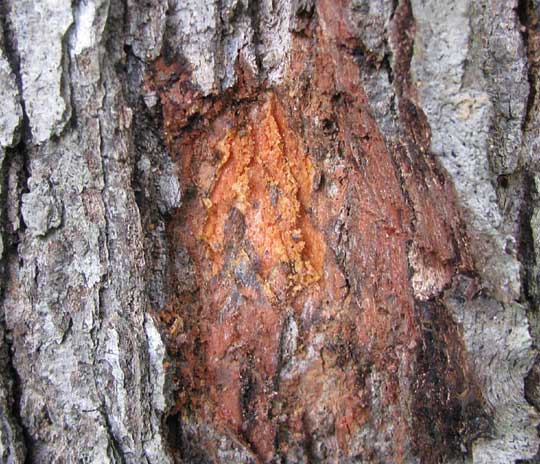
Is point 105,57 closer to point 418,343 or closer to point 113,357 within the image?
point 113,357

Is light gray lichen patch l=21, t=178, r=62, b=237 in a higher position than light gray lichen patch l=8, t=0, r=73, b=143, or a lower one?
lower

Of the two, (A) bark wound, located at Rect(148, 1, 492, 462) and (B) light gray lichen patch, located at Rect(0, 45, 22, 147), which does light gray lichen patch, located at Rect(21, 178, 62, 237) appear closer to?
(B) light gray lichen patch, located at Rect(0, 45, 22, 147)

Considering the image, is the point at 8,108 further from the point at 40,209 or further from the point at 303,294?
the point at 303,294

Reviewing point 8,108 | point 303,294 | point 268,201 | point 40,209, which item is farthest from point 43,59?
point 303,294

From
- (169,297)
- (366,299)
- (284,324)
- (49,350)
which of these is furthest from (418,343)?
(49,350)

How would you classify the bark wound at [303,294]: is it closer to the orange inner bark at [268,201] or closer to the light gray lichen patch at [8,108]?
the orange inner bark at [268,201]

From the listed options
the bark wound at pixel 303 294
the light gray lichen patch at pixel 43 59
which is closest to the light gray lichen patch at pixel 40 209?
the light gray lichen patch at pixel 43 59

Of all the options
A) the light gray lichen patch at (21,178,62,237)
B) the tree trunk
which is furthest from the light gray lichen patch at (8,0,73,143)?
the light gray lichen patch at (21,178,62,237)
